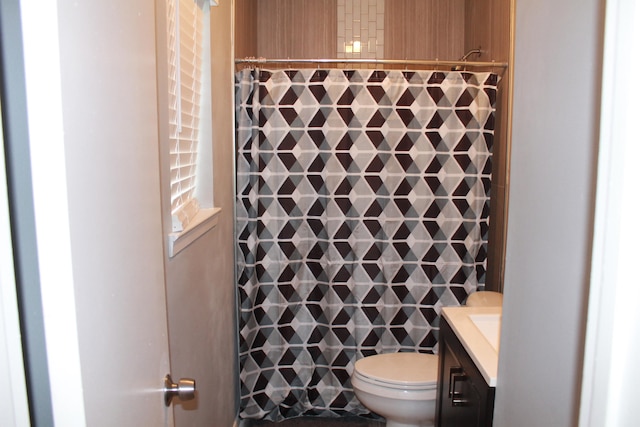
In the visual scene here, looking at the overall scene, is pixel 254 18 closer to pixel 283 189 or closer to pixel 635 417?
pixel 283 189

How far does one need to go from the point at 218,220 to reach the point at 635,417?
5.86 feet

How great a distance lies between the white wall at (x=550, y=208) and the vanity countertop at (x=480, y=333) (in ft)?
0.71

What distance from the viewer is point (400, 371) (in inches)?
87.8

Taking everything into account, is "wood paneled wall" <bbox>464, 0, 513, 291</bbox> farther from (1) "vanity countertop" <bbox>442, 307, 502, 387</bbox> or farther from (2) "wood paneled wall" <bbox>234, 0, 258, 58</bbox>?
(2) "wood paneled wall" <bbox>234, 0, 258, 58</bbox>

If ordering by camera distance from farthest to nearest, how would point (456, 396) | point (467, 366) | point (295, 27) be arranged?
point (295, 27) → point (456, 396) → point (467, 366)

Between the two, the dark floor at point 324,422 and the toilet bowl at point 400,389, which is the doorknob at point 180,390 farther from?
the dark floor at point 324,422

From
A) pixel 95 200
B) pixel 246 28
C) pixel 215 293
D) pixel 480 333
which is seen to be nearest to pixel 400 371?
pixel 480 333

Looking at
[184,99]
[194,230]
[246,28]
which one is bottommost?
[194,230]

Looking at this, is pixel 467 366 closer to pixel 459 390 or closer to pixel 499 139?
pixel 459 390

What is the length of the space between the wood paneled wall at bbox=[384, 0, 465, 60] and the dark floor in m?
2.31

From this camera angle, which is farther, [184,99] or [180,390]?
[184,99]

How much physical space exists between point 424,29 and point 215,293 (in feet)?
7.59

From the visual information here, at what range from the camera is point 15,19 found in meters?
0.47

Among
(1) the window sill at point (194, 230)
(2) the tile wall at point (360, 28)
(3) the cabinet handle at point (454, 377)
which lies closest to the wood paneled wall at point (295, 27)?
(2) the tile wall at point (360, 28)
